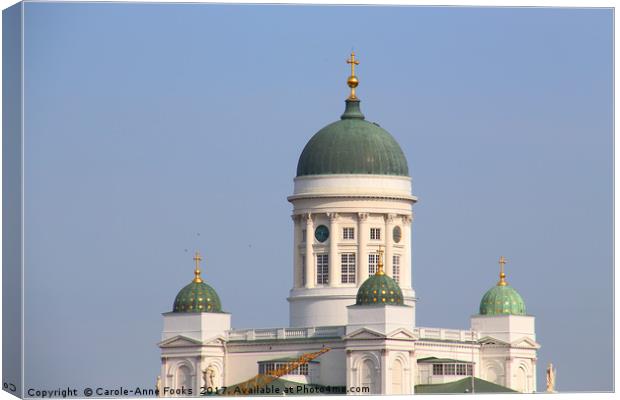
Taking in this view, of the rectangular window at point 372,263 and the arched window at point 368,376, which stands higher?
the rectangular window at point 372,263

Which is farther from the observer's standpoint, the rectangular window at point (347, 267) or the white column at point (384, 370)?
the rectangular window at point (347, 267)

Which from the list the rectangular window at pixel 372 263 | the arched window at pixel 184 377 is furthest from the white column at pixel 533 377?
the arched window at pixel 184 377

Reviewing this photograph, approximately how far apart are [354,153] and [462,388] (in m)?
15.1

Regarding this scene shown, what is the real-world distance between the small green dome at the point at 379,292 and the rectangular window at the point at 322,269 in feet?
26.1

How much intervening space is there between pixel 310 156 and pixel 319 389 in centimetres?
1387

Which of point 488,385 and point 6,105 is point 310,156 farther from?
point 6,105

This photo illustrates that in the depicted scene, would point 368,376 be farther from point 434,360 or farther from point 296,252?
point 296,252

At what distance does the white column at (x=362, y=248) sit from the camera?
180500 millimetres

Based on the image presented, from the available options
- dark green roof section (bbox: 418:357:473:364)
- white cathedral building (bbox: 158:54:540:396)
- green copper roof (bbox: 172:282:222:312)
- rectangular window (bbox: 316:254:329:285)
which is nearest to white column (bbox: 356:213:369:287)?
white cathedral building (bbox: 158:54:540:396)

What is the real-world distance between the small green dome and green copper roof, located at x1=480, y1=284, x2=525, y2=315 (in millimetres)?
11053

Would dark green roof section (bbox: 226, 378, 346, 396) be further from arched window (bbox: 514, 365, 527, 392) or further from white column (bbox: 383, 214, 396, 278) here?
arched window (bbox: 514, 365, 527, 392)

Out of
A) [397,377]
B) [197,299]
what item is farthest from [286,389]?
[197,299]

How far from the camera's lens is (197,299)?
179m

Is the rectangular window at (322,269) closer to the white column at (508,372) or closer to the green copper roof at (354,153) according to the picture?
the green copper roof at (354,153)
